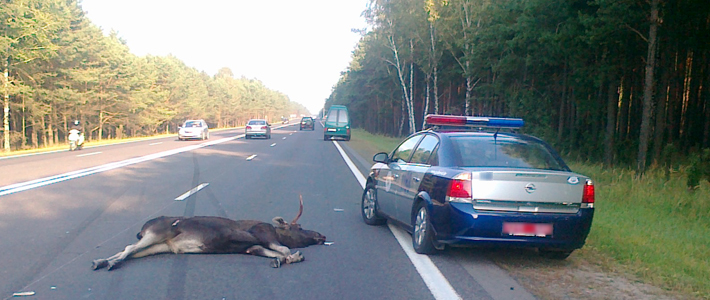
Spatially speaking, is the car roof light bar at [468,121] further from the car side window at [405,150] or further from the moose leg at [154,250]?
the moose leg at [154,250]

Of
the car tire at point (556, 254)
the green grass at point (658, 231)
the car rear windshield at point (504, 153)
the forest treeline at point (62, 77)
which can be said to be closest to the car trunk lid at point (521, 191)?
the car rear windshield at point (504, 153)

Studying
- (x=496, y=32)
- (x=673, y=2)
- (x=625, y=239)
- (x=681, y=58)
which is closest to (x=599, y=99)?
(x=681, y=58)

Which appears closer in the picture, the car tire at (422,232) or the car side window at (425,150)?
the car tire at (422,232)

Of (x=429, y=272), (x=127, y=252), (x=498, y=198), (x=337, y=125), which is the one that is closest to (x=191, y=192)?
(x=127, y=252)

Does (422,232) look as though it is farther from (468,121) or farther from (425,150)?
(468,121)

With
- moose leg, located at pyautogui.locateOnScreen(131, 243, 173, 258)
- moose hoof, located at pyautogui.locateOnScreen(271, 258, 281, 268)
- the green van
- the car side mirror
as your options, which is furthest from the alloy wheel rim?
the green van

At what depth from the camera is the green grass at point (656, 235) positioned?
5910mm

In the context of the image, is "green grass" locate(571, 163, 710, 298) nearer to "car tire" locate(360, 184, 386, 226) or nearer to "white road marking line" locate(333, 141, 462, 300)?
"white road marking line" locate(333, 141, 462, 300)

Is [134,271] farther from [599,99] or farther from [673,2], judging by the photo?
[599,99]

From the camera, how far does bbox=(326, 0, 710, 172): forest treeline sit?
17.8 meters

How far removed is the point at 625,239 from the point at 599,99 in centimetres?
1999

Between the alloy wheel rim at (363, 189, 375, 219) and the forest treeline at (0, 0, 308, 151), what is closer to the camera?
the alloy wheel rim at (363, 189, 375, 219)

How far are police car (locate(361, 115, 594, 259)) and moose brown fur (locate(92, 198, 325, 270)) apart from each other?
1.59 meters

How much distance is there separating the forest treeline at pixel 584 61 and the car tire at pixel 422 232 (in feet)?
39.9
